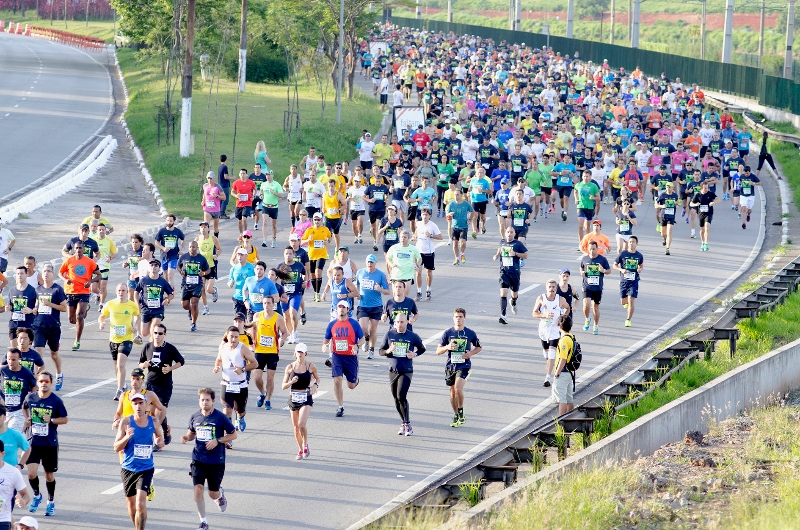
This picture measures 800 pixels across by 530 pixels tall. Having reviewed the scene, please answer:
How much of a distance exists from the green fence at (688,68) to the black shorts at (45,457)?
43.8 meters

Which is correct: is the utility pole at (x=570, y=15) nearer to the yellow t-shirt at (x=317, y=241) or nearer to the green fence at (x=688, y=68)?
the green fence at (x=688, y=68)

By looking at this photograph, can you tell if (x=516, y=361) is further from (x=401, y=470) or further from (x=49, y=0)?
(x=49, y=0)

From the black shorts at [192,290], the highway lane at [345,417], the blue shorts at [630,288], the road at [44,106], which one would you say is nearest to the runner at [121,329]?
the highway lane at [345,417]

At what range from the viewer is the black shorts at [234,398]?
1499 centimetres

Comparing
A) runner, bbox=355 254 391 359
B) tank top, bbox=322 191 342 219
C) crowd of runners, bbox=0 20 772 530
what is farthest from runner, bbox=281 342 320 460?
tank top, bbox=322 191 342 219

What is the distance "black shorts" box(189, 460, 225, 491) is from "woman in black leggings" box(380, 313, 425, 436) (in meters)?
3.52

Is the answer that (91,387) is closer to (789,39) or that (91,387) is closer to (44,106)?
(789,39)

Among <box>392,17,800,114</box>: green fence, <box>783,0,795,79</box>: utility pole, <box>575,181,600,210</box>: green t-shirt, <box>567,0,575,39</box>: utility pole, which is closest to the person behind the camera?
<box>575,181,600,210</box>: green t-shirt

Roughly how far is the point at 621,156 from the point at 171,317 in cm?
1446

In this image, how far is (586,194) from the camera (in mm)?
28047

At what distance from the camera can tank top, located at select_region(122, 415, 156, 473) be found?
1180 centimetres

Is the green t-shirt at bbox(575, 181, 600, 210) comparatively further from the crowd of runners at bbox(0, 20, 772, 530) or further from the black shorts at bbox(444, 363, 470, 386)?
the black shorts at bbox(444, 363, 470, 386)

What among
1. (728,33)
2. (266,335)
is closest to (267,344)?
(266,335)

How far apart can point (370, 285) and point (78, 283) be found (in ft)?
14.3
